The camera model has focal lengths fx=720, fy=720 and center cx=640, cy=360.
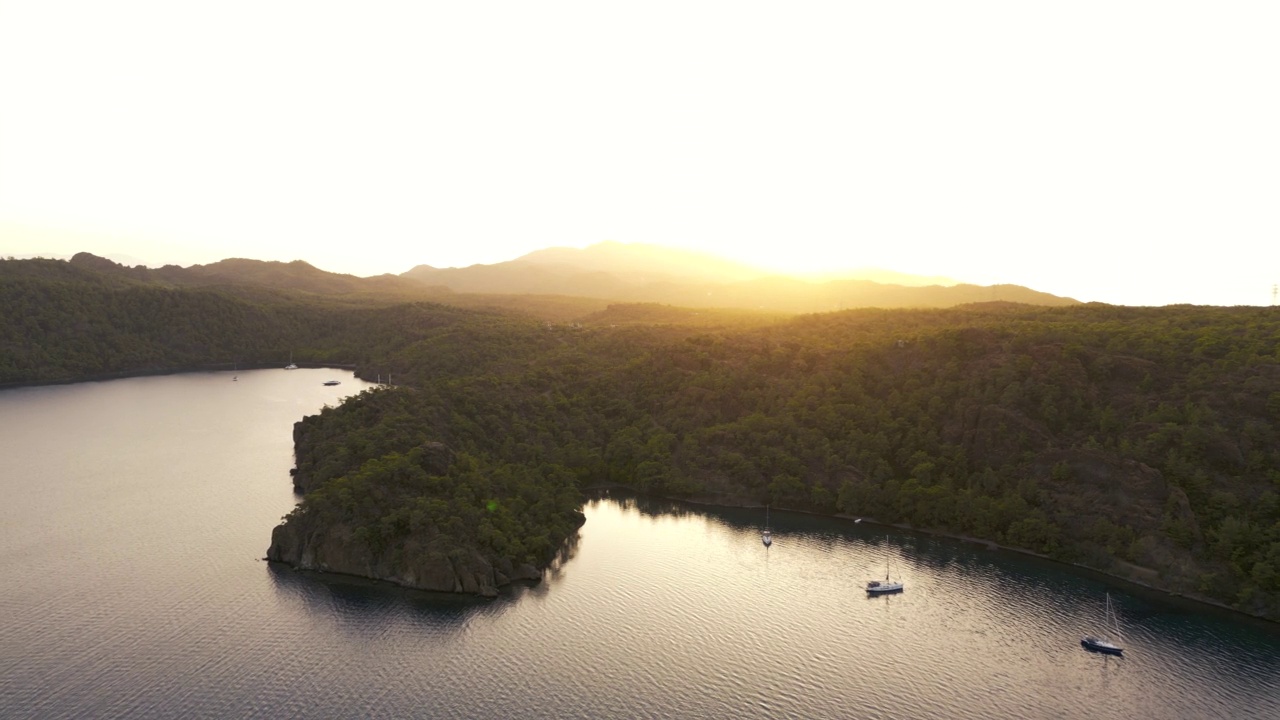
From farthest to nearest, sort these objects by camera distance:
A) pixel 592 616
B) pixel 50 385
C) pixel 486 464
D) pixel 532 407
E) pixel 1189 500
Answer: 1. pixel 50 385
2. pixel 532 407
3. pixel 486 464
4. pixel 1189 500
5. pixel 592 616

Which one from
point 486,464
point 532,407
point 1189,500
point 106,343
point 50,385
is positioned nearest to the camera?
point 1189,500

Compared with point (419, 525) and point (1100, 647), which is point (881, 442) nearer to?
point (1100, 647)

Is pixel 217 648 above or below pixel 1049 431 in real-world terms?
below

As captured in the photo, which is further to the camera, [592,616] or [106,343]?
[106,343]

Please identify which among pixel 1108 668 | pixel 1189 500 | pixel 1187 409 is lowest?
pixel 1108 668

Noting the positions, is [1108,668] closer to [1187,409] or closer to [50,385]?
[1187,409]

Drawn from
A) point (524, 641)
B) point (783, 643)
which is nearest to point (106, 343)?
point (524, 641)
